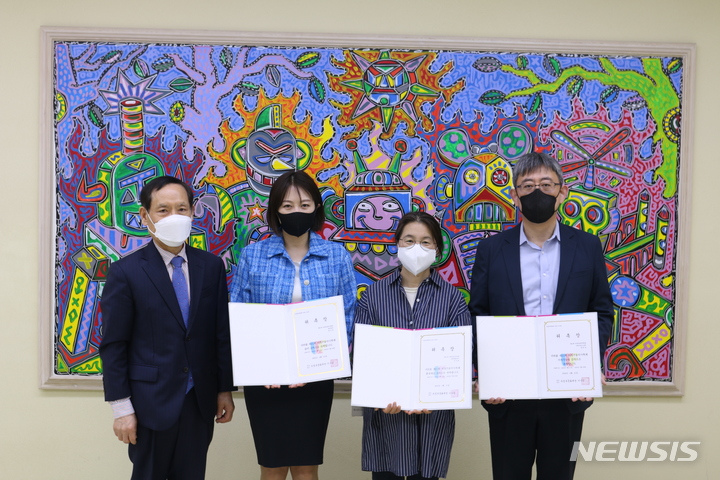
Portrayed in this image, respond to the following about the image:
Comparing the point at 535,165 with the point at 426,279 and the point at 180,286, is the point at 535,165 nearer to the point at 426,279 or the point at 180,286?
the point at 426,279

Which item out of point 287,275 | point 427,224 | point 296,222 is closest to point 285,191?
point 296,222

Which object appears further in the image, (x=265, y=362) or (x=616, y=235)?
(x=616, y=235)

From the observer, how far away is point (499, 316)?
2.22 meters

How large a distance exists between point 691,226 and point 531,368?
159 cm

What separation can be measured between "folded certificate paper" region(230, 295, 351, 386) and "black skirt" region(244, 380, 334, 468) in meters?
0.18

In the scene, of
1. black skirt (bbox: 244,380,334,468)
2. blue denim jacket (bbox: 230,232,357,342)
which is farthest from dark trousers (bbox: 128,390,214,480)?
blue denim jacket (bbox: 230,232,357,342)

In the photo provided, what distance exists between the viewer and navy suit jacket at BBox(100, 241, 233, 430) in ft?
6.89

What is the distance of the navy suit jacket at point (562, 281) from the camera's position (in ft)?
7.41

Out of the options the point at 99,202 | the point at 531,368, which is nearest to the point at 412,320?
the point at 531,368

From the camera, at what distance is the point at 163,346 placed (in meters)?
2.14

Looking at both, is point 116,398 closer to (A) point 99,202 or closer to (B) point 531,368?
(A) point 99,202

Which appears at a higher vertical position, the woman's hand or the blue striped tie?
the blue striped tie

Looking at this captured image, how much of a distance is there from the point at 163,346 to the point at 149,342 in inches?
2.3

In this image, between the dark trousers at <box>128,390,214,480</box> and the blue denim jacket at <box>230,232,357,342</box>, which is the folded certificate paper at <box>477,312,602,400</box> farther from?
the dark trousers at <box>128,390,214,480</box>
